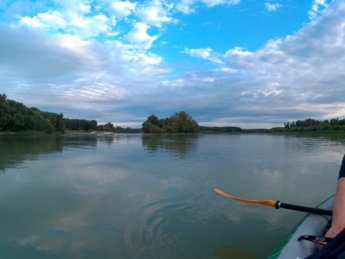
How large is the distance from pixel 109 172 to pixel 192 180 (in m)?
3.72

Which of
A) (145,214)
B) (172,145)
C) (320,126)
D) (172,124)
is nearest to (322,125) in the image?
(320,126)

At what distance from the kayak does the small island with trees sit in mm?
77562

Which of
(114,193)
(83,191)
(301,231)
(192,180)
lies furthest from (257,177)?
(301,231)

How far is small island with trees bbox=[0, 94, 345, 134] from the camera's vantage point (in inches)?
2791

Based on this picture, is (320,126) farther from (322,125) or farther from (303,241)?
(303,241)

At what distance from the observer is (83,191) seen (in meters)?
8.01

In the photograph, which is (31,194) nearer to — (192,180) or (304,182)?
(192,180)

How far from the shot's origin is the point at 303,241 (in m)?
3.01

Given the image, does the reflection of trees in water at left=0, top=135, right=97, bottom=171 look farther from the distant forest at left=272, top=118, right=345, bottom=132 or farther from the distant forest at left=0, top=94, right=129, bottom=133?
the distant forest at left=272, top=118, right=345, bottom=132

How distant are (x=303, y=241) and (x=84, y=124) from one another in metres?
136

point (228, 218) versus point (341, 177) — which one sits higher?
point (341, 177)

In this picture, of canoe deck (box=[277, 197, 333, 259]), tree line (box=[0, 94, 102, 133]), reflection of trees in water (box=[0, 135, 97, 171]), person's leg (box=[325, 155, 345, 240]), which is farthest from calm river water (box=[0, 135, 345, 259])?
tree line (box=[0, 94, 102, 133])

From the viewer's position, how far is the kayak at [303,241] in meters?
2.80

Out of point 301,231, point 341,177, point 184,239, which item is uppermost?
point 341,177
